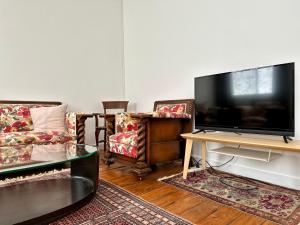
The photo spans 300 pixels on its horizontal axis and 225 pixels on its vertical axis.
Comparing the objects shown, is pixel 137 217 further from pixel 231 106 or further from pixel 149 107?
pixel 149 107

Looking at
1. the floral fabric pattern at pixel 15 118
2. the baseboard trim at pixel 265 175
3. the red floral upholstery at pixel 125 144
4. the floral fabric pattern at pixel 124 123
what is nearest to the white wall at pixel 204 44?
the baseboard trim at pixel 265 175

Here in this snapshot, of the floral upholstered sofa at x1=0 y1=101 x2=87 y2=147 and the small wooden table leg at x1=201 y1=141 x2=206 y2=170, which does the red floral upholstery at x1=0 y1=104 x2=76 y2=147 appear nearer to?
the floral upholstered sofa at x1=0 y1=101 x2=87 y2=147

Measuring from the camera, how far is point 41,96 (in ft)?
10.7

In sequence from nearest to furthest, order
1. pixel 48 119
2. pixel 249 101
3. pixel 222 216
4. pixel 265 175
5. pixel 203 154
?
pixel 222 216
pixel 249 101
pixel 265 175
pixel 203 154
pixel 48 119

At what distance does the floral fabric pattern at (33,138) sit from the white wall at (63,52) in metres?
0.86

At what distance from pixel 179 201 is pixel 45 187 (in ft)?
3.74

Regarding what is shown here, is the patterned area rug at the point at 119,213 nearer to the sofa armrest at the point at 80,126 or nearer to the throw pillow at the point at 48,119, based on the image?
the sofa armrest at the point at 80,126

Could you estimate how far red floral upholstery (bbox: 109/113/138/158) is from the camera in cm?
231

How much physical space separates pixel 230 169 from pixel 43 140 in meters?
2.14

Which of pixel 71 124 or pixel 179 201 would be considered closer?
pixel 179 201

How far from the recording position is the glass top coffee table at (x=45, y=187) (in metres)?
1.39

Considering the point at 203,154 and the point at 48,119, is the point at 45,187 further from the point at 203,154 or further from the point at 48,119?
the point at 203,154

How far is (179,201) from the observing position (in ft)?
5.70

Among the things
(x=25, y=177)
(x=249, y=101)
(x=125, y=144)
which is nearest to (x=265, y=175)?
(x=249, y=101)
